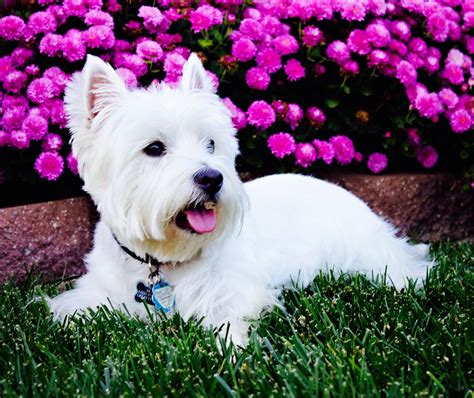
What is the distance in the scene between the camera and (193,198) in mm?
2418

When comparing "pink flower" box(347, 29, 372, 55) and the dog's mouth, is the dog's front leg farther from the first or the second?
"pink flower" box(347, 29, 372, 55)

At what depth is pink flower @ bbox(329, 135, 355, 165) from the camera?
13.1ft

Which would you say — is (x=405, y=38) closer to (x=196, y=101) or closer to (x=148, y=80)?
(x=148, y=80)

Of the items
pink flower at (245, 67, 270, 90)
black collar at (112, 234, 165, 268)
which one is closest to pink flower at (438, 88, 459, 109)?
pink flower at (245, 67, 270, 90)

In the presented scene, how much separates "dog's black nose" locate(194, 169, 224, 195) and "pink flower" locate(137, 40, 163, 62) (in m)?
1.43

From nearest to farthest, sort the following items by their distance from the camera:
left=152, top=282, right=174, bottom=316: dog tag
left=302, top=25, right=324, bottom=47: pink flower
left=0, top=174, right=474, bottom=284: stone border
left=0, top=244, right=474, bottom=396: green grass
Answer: left=0, top=244, right=474, bottom=396: green grass → left=152, top=282, right=174, bottom=316: dog tag → left=0, top=174, right=474, bottom=284: stone border → left=302, top=25, right=324, bottom=47: pink flower

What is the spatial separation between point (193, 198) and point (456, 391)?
1116 mm

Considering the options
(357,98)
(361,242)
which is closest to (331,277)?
(361,242)

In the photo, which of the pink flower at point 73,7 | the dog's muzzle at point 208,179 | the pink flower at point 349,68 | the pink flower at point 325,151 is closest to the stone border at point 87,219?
the pink flower at point 325,151

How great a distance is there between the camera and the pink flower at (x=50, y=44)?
11.3 ft

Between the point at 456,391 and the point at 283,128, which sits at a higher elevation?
the point at 456,391

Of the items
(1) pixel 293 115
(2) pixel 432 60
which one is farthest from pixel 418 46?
(1) pixel 293 115

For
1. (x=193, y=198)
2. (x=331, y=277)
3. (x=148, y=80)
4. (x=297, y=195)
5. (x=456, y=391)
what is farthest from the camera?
(x=148, y=80)

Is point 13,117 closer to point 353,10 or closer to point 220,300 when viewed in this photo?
point 220,300
